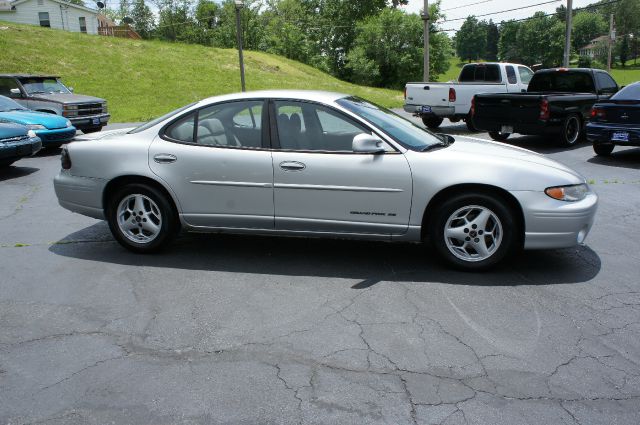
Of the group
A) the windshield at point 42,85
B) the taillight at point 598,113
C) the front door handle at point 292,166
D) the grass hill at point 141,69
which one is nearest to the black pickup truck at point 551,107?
the taillight at point 598,113

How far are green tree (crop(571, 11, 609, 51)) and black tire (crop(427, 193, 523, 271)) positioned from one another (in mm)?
160459

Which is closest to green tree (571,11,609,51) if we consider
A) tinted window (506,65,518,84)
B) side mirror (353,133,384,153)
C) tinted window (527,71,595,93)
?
tinted window (506,65,518,84)

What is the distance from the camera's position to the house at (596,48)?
436 ft

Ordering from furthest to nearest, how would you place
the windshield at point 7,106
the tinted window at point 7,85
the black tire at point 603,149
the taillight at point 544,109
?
the tinted window at point 7,85, the windshield at point 7,106, the taillight at point 544,109, the black tire at point 603,149

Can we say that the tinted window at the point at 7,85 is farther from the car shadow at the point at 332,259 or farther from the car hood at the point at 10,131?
the car shadow at the point at 332,259

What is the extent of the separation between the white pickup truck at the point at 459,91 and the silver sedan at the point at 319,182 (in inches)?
456

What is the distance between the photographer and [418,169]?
5.03m

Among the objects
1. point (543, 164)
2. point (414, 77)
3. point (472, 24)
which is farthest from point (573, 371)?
point (472, 24)

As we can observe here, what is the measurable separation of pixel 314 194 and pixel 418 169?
923 millimetres

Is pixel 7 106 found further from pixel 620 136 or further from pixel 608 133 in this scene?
pixel 620 136

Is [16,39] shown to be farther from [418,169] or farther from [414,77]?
[418,169]

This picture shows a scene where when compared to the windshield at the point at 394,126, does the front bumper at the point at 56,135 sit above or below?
below

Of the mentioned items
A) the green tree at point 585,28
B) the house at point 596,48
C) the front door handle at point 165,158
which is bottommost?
the front door handle at point 165,158

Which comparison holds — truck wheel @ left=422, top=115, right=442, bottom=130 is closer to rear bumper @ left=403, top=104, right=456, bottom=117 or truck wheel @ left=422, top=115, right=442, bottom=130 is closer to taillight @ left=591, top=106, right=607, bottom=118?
rear bumper @ left=403, top=104, right=456, bottom=117
